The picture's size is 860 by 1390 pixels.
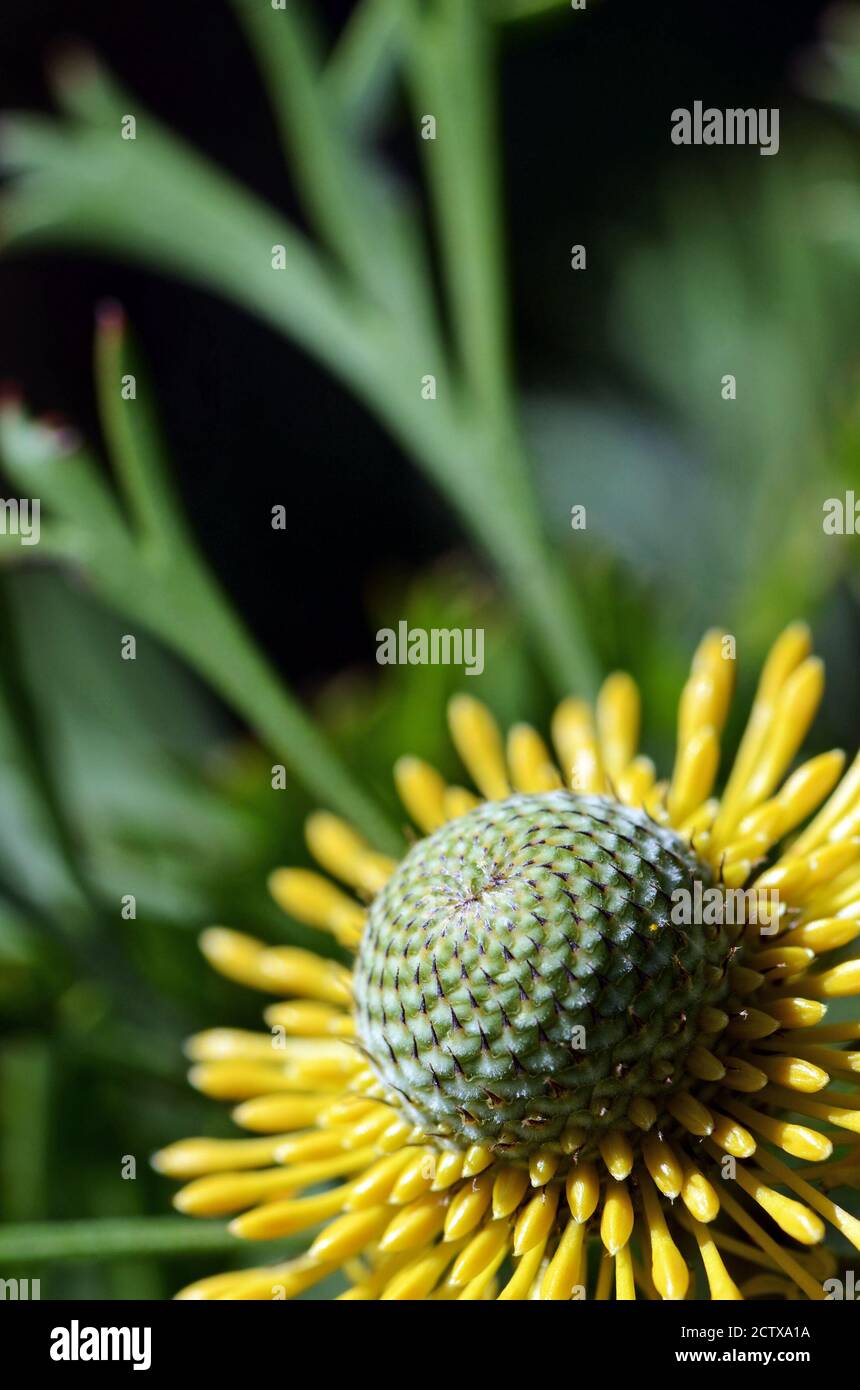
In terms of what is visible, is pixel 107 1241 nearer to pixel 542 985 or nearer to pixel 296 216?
pixel 542 985

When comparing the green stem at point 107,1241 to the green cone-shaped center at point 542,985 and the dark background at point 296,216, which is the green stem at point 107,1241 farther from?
the dark background at point 296,216

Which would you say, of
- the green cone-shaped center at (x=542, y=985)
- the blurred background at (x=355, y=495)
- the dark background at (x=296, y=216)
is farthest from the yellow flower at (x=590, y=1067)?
the dark background at (x=296, y=216)

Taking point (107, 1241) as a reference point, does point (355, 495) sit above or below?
above

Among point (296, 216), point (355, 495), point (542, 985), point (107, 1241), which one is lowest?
point (107, 1241)

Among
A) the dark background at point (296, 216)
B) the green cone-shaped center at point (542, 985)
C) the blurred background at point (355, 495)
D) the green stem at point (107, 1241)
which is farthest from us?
the dark background at point (296, 216)

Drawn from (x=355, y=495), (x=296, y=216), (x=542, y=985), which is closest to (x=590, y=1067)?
(x=542, y=985)
